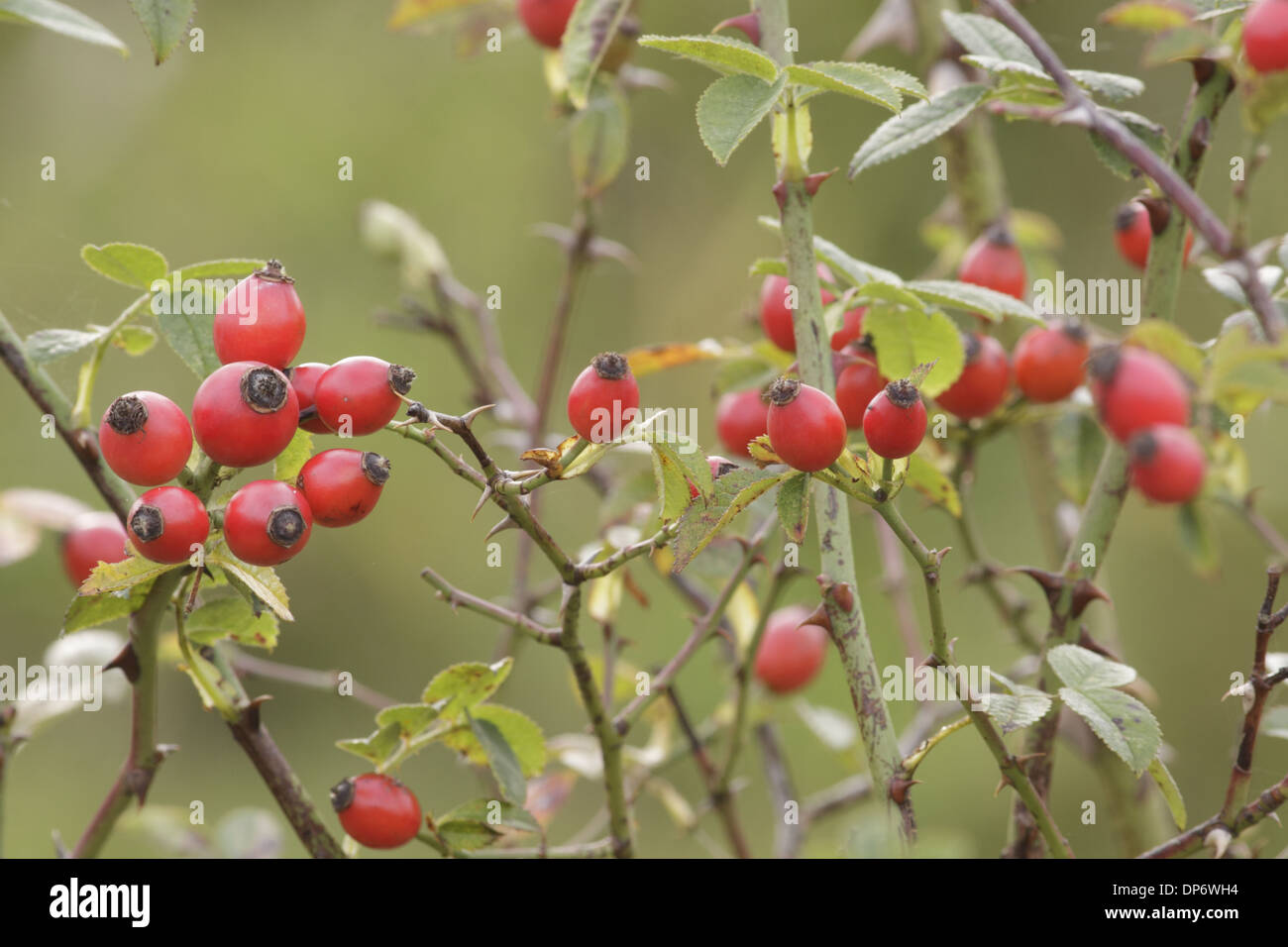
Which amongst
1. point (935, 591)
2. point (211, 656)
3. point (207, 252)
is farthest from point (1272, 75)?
point (207, 252)

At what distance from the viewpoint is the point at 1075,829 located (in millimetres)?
2357

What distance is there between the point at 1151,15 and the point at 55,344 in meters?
0.78

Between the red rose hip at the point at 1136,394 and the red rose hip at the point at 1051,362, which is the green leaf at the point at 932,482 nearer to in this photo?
the red rose hip at the point at 1051,362

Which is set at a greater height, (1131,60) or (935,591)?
(1131,60)

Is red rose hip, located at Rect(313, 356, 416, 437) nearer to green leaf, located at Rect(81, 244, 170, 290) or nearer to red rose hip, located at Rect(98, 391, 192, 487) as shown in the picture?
red rose hip, located at Rect(98, 391, 192, 487)

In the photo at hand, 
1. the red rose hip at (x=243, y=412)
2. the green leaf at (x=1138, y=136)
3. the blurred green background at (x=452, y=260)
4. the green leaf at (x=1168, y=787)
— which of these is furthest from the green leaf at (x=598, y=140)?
the blurred green background at (x=452, y=260)

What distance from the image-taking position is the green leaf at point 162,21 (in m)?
0.76

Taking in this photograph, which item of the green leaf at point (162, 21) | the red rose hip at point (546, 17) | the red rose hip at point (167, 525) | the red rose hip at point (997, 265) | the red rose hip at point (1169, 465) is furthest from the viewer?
the red rose hip at point (546, 17)

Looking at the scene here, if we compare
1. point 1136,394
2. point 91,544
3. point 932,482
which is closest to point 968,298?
point 932,482

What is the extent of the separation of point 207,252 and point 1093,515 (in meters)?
2.64

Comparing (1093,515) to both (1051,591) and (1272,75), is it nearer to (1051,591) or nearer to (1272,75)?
(1051,591)

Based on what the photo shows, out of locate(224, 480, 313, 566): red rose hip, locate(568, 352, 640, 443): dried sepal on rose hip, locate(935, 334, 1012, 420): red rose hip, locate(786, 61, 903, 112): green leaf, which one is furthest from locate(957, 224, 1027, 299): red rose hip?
locate(224, 480, 313, 566): red rose hip

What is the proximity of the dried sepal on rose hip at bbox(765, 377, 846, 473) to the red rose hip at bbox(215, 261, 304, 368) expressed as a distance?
304mm

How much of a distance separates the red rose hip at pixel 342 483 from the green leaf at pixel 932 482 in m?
0.44
